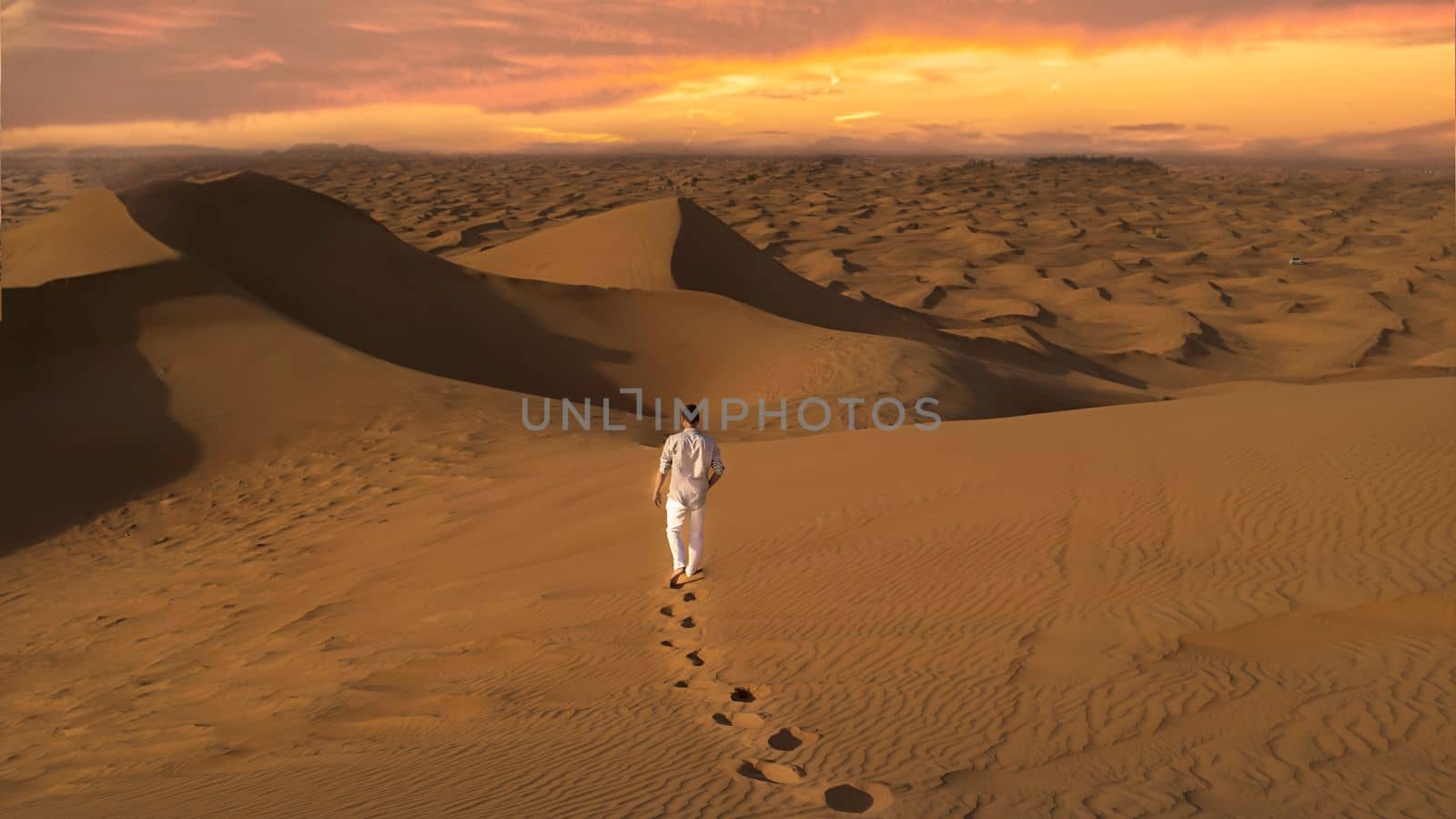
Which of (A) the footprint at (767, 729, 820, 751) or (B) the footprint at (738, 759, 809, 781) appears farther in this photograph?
(A) the footprint at (767, 729, 820, 751)

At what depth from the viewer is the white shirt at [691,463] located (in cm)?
882

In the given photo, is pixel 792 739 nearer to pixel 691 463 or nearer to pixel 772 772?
pixel 772 772

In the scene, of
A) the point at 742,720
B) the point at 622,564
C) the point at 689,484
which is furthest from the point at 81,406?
the point at 742,720

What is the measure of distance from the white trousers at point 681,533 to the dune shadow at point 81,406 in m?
9.06

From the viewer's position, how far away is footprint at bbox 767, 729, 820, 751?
552cm

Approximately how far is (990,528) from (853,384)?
39.6 feet

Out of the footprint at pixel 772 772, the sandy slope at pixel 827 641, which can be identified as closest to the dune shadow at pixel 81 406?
the sandy slope at pixel 827 641

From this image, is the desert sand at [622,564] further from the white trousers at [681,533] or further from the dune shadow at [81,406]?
the white trousers at [681,533]

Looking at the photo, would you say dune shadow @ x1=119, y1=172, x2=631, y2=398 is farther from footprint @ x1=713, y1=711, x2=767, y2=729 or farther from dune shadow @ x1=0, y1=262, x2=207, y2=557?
footprint @ x1=713, y1=711, x2=767, y2=729

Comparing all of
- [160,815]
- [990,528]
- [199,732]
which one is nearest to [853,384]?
[990,528]

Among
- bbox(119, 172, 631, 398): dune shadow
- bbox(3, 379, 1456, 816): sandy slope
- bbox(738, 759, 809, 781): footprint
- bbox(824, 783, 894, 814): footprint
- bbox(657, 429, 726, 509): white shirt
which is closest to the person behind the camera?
bbox(824, 783, 894, 814): footprint

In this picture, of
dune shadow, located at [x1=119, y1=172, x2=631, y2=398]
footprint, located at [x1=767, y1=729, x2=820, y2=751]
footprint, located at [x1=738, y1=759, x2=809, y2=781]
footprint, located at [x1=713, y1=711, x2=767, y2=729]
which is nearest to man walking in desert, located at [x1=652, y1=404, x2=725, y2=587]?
footprint, located at [x1=713, y1=711, x2=767, y2=729]

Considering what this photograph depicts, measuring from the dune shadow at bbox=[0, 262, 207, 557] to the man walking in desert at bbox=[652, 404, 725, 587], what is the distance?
908 cm

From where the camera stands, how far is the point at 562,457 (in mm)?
14789
